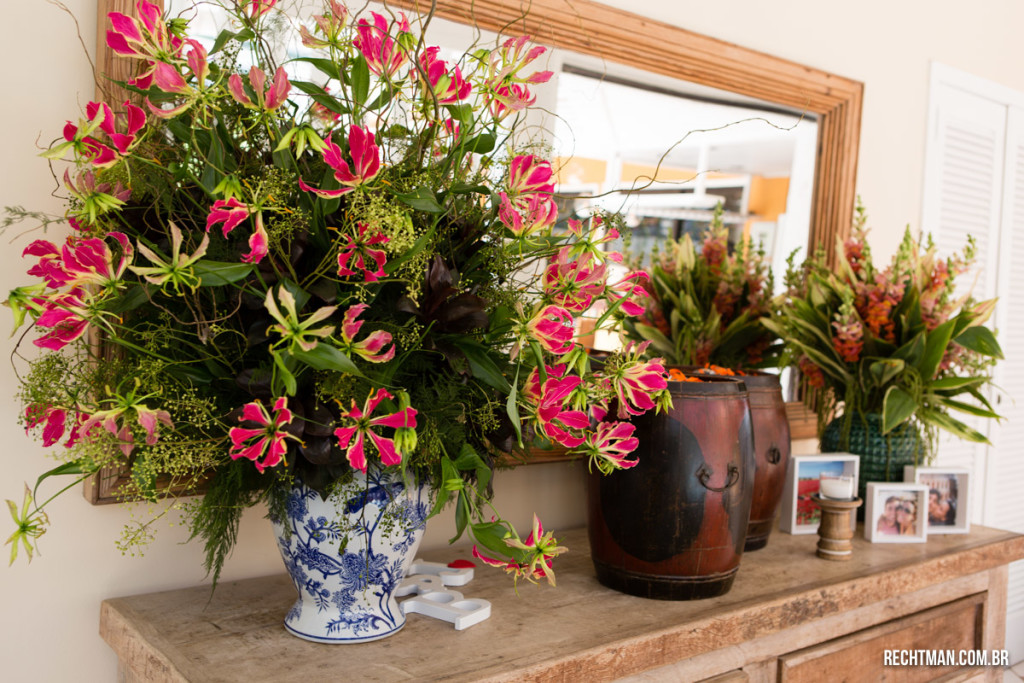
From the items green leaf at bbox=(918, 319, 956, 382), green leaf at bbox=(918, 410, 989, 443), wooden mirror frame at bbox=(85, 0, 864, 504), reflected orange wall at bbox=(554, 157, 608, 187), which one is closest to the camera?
wooden mirror frame at bbox=(85, 0, 864, 504)

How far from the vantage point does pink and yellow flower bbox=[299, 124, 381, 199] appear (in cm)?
76

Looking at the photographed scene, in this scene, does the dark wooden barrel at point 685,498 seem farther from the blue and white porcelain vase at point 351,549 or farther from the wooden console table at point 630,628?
the blue and white porcelain vase at point 351,549

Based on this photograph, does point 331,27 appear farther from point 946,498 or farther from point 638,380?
point 946,498

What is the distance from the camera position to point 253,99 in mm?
845

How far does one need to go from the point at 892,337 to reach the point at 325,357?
4.37 ft

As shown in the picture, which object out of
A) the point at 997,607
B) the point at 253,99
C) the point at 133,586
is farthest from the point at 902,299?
the point at 133,586

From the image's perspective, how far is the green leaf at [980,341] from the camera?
159 cm

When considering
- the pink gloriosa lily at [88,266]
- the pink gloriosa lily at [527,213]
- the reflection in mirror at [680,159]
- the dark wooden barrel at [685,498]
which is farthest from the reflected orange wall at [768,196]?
the pink gloriosa lily at [88,266]

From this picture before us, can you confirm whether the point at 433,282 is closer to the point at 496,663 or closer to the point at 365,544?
the point at 365,544

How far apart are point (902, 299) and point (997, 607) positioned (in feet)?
2.17

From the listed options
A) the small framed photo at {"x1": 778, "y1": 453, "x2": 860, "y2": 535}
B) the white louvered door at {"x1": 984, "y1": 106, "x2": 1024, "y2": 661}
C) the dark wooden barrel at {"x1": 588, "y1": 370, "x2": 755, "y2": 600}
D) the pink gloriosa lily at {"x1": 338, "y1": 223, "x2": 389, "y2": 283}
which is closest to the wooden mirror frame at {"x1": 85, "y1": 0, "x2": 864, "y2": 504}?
the small framed photo at {"x1": 778, "y1": 453, "x2": 860, "y2": 535}

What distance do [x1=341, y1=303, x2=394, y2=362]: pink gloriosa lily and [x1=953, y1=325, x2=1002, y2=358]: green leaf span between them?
4.30ft

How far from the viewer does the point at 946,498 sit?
173 centimetres

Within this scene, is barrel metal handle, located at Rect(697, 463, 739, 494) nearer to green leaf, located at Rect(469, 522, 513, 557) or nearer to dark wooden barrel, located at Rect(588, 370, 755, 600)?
dark wooden barrel, located at Rect(588, 370, 755, 600)
